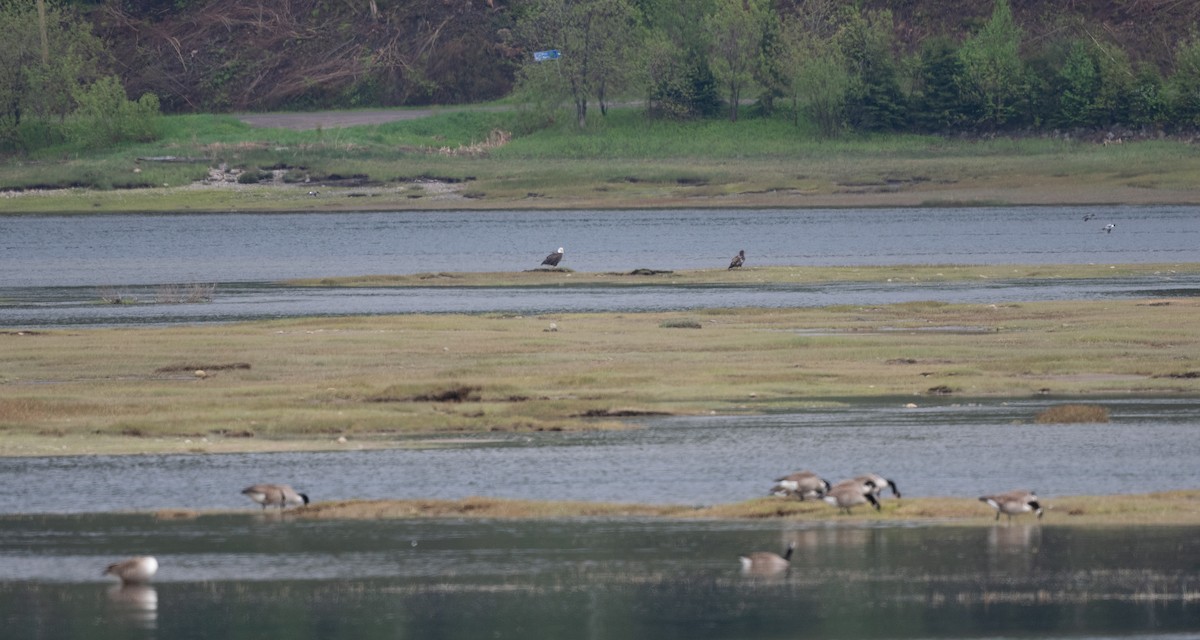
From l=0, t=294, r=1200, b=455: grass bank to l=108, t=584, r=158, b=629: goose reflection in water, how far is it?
7006mm

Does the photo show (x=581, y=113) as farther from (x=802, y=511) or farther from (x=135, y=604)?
(x=135, y=604)

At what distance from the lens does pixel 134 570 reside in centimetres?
1666

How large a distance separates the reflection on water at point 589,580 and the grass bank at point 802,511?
27 cm

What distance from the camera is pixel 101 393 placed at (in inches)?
1102

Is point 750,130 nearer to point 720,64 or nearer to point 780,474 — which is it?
point 720,64

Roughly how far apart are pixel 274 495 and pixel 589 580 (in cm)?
416

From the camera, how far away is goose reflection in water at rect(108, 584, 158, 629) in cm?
1573

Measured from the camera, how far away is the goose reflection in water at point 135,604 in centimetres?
1573

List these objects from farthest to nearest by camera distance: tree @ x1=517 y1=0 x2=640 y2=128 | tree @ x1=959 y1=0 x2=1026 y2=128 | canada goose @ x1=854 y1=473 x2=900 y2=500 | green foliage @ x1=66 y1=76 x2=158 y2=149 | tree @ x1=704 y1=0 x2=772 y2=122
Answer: green foliage @ x1=66 y1=76 x2=158 y2=149, tree @ x1=517 y1=0 x2=640 y2=128, tree @ x1=704 y1=0 x2=772 y2=122, tree @ x1=959 y1=0 x2=1026 y2=128, canada goose @ x1=854 y1=473 x2=900 y2=500

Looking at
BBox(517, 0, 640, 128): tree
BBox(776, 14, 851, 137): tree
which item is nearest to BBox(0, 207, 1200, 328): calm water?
BBox(776, 14, 851, 137): tree

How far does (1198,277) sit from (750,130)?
1975 inches

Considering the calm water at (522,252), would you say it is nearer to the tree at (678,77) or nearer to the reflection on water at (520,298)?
the reflection on water at (520,298)

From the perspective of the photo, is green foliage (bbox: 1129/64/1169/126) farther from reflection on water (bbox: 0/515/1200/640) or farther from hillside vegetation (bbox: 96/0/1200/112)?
reflection on water (bbox: 0/515/1200/640)

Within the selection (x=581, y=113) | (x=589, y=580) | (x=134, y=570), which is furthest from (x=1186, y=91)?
(x=134, y=570)
